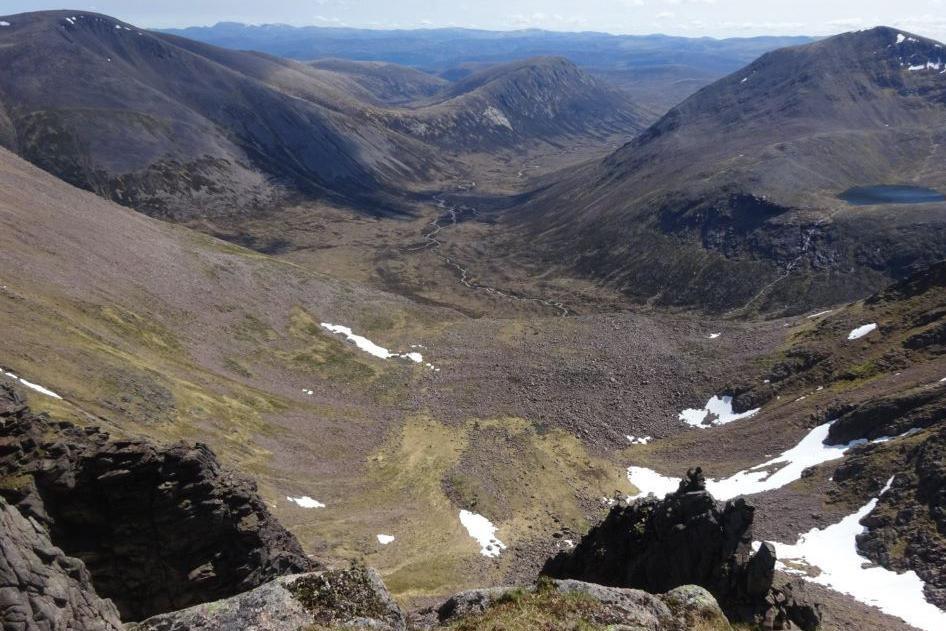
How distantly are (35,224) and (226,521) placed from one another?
68.3 metres

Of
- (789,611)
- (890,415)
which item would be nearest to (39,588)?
(789,611)

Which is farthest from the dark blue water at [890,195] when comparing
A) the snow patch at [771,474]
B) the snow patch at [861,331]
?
the snow patch at [771,474]

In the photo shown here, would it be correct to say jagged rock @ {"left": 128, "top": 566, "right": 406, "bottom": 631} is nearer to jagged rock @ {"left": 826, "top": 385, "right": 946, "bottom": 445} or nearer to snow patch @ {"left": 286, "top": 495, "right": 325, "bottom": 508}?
snow patch @ {"left": 286, "top": 495, "right": 325, "bottom": 508}

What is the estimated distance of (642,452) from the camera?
229ft

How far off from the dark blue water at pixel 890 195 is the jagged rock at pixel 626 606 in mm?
155126

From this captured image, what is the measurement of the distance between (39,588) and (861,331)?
83.5m

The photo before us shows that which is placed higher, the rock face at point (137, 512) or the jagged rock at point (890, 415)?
the rock face at point (137, 512)

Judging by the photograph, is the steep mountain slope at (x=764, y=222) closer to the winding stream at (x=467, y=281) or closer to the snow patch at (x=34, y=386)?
the winding stream at (x=467, y=281)

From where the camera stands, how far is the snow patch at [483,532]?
50.1 m

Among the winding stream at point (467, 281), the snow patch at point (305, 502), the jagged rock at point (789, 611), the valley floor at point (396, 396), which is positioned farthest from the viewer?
the winding stream at point (467, 281)

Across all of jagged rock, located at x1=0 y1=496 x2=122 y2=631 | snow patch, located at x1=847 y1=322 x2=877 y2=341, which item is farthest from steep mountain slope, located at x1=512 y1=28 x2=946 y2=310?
jagged rock, located at x1=0 y1=496 x2=122 y2=631

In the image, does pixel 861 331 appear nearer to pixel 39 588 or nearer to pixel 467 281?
pixel 39 588

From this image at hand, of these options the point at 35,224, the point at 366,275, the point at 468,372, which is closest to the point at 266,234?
the point at 366,275

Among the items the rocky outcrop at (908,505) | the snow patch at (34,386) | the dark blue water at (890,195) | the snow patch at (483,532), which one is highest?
the dark blue water at (890,195)
